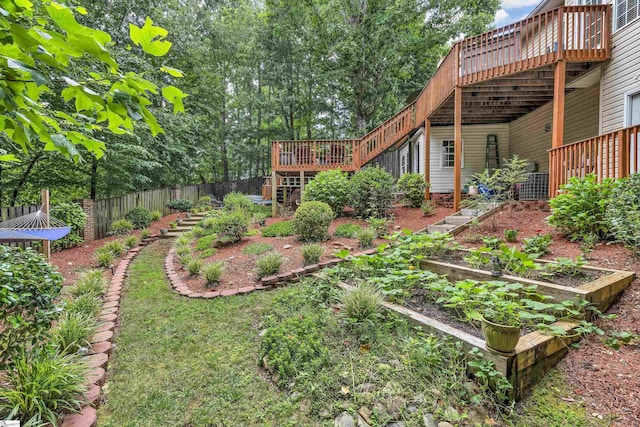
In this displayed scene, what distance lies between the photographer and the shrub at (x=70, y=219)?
7.53 metres

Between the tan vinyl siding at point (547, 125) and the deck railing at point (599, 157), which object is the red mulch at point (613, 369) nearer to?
the deck railing at point (599, 157)

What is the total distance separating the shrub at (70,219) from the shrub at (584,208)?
419 inches

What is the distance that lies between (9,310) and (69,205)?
7169mm

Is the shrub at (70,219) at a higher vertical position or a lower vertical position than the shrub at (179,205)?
lower

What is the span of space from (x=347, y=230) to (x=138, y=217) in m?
7.79

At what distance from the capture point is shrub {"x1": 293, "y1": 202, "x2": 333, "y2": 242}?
628cm

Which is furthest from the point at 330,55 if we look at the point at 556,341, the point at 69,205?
the point at 556,341

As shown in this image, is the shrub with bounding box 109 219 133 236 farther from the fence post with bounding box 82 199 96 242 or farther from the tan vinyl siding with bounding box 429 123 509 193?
the tan vinyl siding with bounding box 429 123 509 193

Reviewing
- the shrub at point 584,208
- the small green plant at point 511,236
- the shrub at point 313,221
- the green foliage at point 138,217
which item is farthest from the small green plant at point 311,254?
the green foliage at point 138,217

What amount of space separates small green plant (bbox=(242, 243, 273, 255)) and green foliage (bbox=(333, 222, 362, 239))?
5.35 ft

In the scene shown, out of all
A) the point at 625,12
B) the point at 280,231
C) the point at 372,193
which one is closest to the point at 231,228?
the point at 280,231

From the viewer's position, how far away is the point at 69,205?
787cm

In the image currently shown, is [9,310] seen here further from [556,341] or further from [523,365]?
[556,341]

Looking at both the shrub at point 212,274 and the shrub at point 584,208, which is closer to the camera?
the shrub at point 584,208
